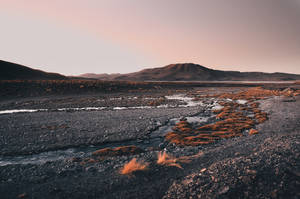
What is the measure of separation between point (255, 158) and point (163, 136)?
304 inches

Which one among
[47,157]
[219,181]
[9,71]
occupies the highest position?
[9,71]

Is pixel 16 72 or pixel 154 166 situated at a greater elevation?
pixel 16 72

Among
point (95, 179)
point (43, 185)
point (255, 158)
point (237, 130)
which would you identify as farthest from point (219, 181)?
point (237, 130)

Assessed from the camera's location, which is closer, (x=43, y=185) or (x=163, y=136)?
(x=43, y=185)

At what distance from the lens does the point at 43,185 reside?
7961 millimetres

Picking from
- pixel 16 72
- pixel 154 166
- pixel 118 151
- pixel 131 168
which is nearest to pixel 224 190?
pixel 154 166

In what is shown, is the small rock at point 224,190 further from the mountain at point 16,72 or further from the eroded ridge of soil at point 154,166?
the mountain at point 16,72

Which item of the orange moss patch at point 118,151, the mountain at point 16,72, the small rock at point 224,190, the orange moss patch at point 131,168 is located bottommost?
the orange moss patch at point 118,151

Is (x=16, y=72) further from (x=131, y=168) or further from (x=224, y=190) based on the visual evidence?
(x=224, y=190)

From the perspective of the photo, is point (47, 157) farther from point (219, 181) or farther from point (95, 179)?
point (219, 181)

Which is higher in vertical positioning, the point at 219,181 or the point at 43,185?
the point at 219,181

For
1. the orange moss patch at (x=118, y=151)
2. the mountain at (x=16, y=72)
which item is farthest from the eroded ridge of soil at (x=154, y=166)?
the mountain at (x=16, y=72)

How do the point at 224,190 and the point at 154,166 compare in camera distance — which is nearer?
the point at 224,190

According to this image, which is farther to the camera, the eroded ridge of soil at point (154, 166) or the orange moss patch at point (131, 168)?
the orange moss patch at point (131, 168)
